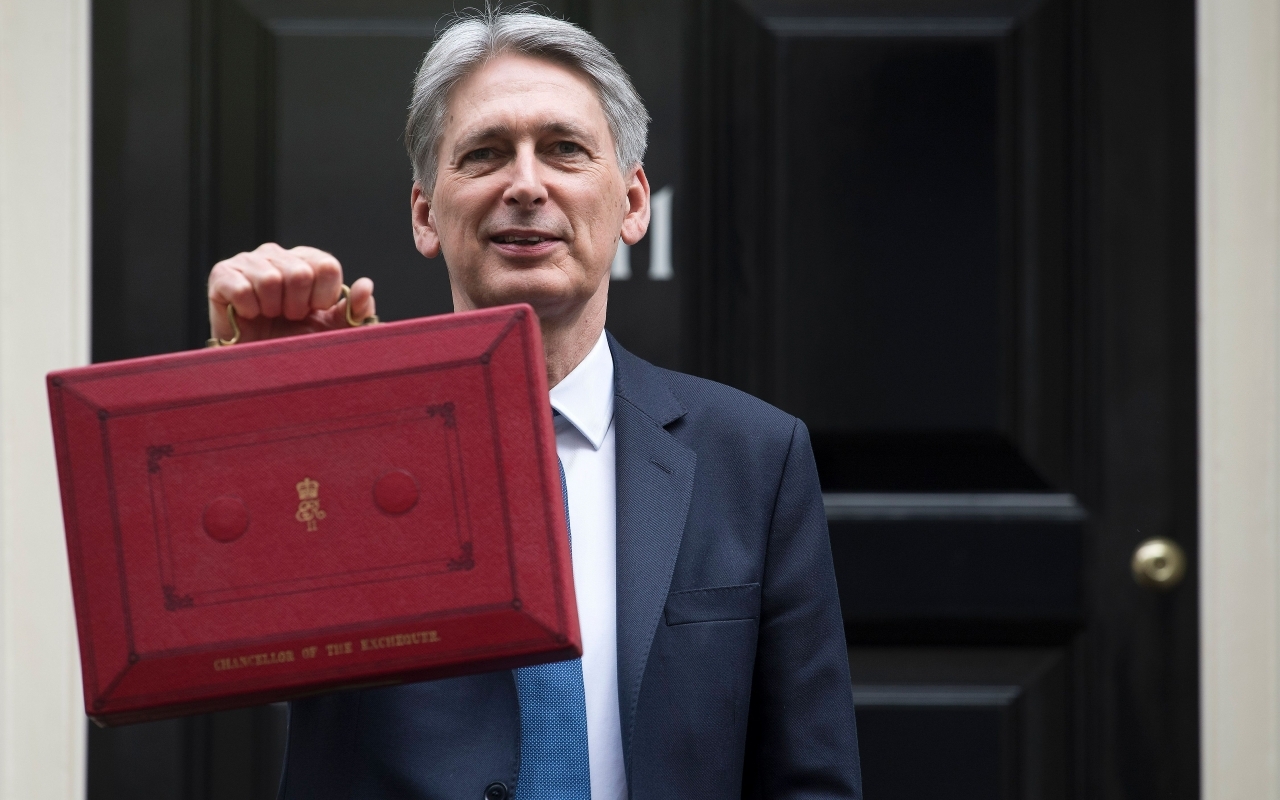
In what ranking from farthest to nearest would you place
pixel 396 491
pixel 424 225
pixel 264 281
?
pixel 424 225
pixel 264 281
pixel 396 491

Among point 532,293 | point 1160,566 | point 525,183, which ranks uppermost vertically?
point 525,183

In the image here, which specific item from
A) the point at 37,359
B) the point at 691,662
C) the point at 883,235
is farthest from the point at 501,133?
the point at 37,359

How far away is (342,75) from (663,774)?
4.07 ft

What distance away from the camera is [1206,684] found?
6.03ft

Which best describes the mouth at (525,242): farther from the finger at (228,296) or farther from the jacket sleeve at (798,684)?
the jacket sleeve at (798,684)

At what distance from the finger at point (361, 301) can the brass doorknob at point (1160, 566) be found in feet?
4.17

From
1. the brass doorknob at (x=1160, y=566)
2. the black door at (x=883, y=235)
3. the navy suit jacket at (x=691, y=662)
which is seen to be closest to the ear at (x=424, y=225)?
the navy suit jacket at (x=691, y=662)

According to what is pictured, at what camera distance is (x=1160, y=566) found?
185 centimetres

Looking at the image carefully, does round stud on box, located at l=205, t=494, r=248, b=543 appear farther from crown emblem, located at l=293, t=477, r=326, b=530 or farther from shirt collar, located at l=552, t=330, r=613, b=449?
shirt collar, located at l=552, t=330, r=613, b=449

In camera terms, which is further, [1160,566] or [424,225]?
[1160,566]

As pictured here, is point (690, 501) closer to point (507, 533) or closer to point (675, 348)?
point (507, 533)

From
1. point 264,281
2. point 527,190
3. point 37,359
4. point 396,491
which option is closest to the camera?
point 396,491

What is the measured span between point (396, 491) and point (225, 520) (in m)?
0.13

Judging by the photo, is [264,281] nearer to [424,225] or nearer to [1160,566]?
[424,225]
